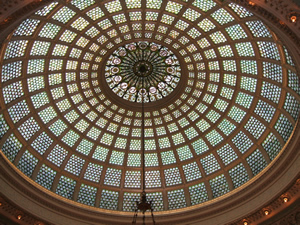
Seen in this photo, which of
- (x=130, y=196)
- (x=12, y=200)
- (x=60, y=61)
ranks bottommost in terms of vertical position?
(x=12, y=200)

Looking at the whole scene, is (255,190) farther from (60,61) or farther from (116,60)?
(60,61)

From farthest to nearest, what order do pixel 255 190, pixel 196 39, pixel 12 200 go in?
1. pixel 196 39
2. pixel 255 190
3. pixel 12 200

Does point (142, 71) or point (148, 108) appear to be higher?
point (142, 71)

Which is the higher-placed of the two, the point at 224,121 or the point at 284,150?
the point at 224,121

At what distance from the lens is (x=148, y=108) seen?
2769cm

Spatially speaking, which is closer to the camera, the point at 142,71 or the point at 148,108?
the point at 142,71

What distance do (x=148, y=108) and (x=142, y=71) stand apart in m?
3.26

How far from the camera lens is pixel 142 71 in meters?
26.6

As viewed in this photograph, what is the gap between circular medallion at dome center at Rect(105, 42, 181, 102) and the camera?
1019 inches

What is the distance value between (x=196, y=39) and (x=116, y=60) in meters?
6.65

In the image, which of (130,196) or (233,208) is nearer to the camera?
(233,208)

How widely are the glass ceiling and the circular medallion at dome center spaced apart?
0.71m

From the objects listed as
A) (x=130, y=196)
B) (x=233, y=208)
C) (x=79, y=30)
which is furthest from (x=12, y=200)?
(x=233, y=208)

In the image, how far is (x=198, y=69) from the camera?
2547 centimetres
